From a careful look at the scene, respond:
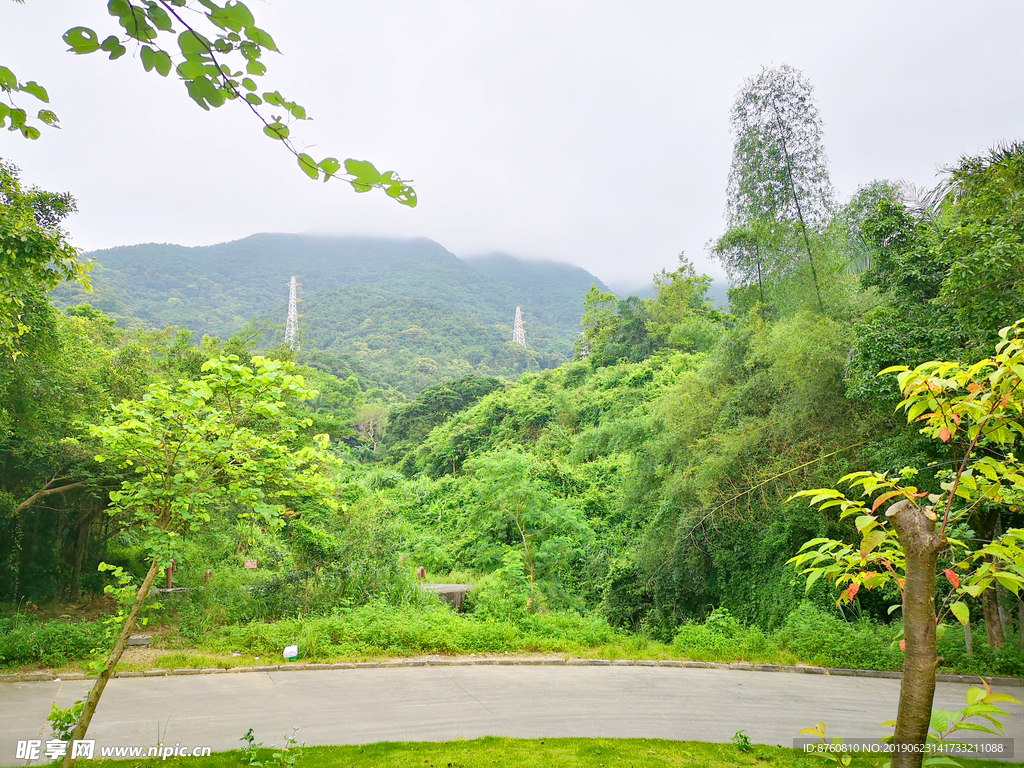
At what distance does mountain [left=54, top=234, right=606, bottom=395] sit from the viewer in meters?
49.8

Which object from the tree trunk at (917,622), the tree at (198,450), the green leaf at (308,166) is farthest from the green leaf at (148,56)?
the tree at (198,450)

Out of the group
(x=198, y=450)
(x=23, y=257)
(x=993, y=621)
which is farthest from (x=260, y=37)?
(x=993, y=621)

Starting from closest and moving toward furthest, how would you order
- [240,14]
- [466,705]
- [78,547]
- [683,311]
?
[240,14]
[466,705]
[78,547]
[683,311]

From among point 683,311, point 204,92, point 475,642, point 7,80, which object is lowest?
point 475,642

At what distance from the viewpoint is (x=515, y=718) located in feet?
18.2

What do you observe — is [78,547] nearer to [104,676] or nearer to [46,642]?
[46,642]

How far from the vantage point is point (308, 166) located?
1367mm

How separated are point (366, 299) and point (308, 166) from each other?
220 feet

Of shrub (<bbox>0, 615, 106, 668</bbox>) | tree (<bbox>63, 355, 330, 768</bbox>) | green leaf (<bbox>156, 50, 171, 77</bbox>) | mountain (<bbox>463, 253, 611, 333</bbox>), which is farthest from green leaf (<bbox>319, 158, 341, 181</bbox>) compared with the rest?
mountain (<bbox>463, 253, 611, 333</bbox>)

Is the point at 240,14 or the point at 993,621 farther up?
the point at 240,14

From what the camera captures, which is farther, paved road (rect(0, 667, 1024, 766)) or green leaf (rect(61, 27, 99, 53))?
paved road (rect(0, 667, 1024, 766))

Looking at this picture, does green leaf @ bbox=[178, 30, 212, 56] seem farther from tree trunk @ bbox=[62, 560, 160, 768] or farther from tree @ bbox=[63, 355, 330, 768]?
tree trunk @ bbox=[62, 560, 160, 768]

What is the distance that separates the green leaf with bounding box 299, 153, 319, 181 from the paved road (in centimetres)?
521

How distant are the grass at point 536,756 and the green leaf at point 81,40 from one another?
4646 mm
